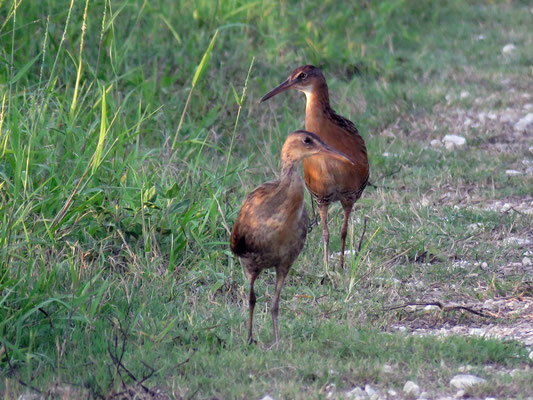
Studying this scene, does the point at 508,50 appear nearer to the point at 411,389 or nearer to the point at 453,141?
the point at 453,141

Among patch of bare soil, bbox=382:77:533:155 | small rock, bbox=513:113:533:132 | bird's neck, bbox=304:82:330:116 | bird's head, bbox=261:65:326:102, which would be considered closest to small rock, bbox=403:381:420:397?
bird's neck, bbox=304:82:330:116

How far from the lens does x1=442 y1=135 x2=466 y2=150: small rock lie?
7.27 m

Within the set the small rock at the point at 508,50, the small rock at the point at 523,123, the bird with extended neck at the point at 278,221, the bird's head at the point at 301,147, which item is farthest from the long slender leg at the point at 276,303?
the small rock at the point at 508,50

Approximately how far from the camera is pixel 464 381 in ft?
11.7

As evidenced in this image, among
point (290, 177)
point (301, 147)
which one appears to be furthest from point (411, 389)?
point (301, 147)

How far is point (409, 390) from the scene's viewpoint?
139 inches

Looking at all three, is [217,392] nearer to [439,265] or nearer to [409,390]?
[409,390]

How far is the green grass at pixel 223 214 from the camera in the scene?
150 inches

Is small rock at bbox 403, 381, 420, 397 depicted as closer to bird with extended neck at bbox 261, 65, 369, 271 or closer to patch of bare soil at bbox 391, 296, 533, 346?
patch of bare soil at bbox 391, 296, 533, 346

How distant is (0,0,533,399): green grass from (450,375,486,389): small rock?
0.05 m

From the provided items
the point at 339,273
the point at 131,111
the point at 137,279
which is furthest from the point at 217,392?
the point at 131,111

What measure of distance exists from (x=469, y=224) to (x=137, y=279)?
7.89ft

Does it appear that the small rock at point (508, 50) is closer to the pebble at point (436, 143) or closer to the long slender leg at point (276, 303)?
the pebble at point (436, 143)

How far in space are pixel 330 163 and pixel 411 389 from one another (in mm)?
1934
